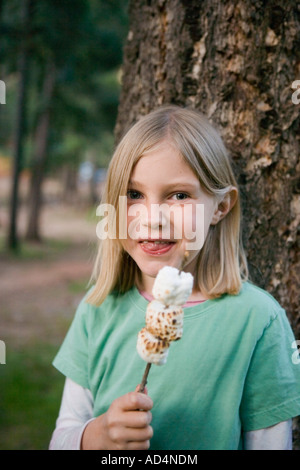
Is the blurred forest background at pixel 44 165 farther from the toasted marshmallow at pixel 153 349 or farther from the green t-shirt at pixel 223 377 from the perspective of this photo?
the toasted marshmallow at pixel 153 349

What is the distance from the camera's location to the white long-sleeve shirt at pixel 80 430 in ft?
5.07

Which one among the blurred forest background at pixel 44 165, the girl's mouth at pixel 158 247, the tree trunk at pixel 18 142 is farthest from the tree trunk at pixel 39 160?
the girl's mouth at pixel 158 247

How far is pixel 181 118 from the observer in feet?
5.36

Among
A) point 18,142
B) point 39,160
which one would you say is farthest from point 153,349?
point 39,160

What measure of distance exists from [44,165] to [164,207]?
13.2m

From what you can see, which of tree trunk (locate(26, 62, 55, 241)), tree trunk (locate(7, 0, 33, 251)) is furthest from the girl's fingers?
tree trunk (locate(26, 62, 55, 241))

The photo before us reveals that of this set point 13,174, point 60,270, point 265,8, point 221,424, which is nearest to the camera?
point 221,424

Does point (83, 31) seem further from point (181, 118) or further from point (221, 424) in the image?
point (221, 424)

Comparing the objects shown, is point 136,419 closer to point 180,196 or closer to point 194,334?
point 194,334

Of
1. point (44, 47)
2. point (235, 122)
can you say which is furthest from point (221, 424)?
point (44, 47)

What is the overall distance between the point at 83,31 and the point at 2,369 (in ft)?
18.3

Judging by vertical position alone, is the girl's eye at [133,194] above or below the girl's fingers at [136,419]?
above

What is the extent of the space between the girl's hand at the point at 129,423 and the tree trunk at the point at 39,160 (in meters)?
12.3

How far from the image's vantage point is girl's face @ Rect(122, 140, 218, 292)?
1.51 m
